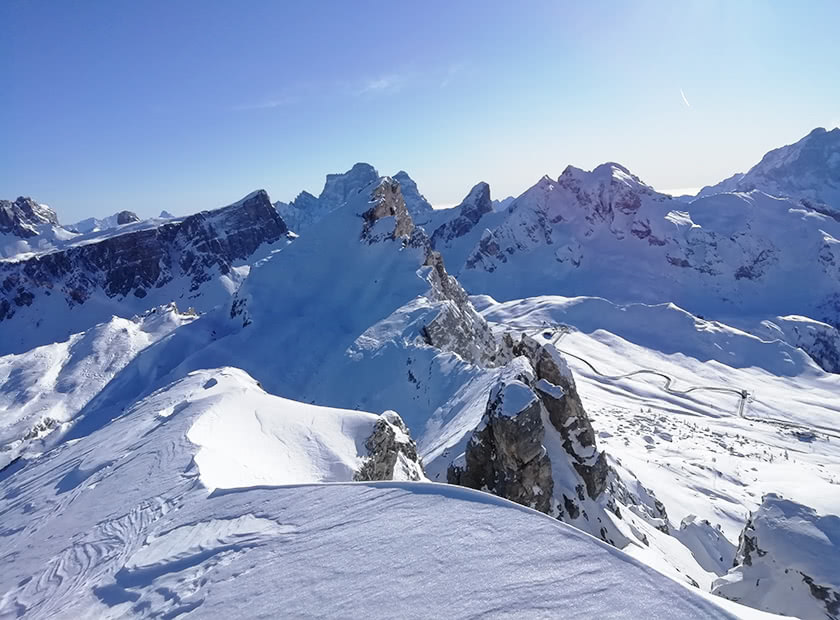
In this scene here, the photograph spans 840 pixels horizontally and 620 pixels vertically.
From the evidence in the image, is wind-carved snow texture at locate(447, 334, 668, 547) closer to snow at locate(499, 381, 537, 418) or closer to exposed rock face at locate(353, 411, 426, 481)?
snow at locate(499, 381, 537, 418)

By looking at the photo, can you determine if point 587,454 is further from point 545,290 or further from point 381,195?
point 545,290

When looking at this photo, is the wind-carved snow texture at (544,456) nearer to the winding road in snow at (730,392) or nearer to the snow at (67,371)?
the snow at (67,371)

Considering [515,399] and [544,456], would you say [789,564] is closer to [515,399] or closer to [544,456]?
[544,456]

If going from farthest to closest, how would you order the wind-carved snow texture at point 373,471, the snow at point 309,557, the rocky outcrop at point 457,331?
the rocky outcrop at point 457,331 < the wind-carved snow texture at point 373,471 < the snow at point 309,557

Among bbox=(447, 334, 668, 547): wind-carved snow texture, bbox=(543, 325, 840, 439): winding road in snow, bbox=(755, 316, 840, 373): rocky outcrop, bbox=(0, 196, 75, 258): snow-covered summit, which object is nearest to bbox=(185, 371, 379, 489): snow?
bbox=(447, 334, 668, 547): wind-carved snow texture

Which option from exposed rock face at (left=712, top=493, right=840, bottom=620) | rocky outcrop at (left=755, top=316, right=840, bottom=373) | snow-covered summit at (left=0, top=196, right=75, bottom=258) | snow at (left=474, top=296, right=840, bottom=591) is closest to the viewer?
exposed rock face at (left=712, top=493, right=840, bottom=620)

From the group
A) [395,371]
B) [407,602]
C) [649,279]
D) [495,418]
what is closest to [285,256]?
[395,371]

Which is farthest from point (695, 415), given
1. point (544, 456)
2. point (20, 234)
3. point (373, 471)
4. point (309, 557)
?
point (20, 234)

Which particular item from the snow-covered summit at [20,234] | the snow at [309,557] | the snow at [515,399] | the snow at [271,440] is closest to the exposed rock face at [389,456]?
the snow at [271,440]
